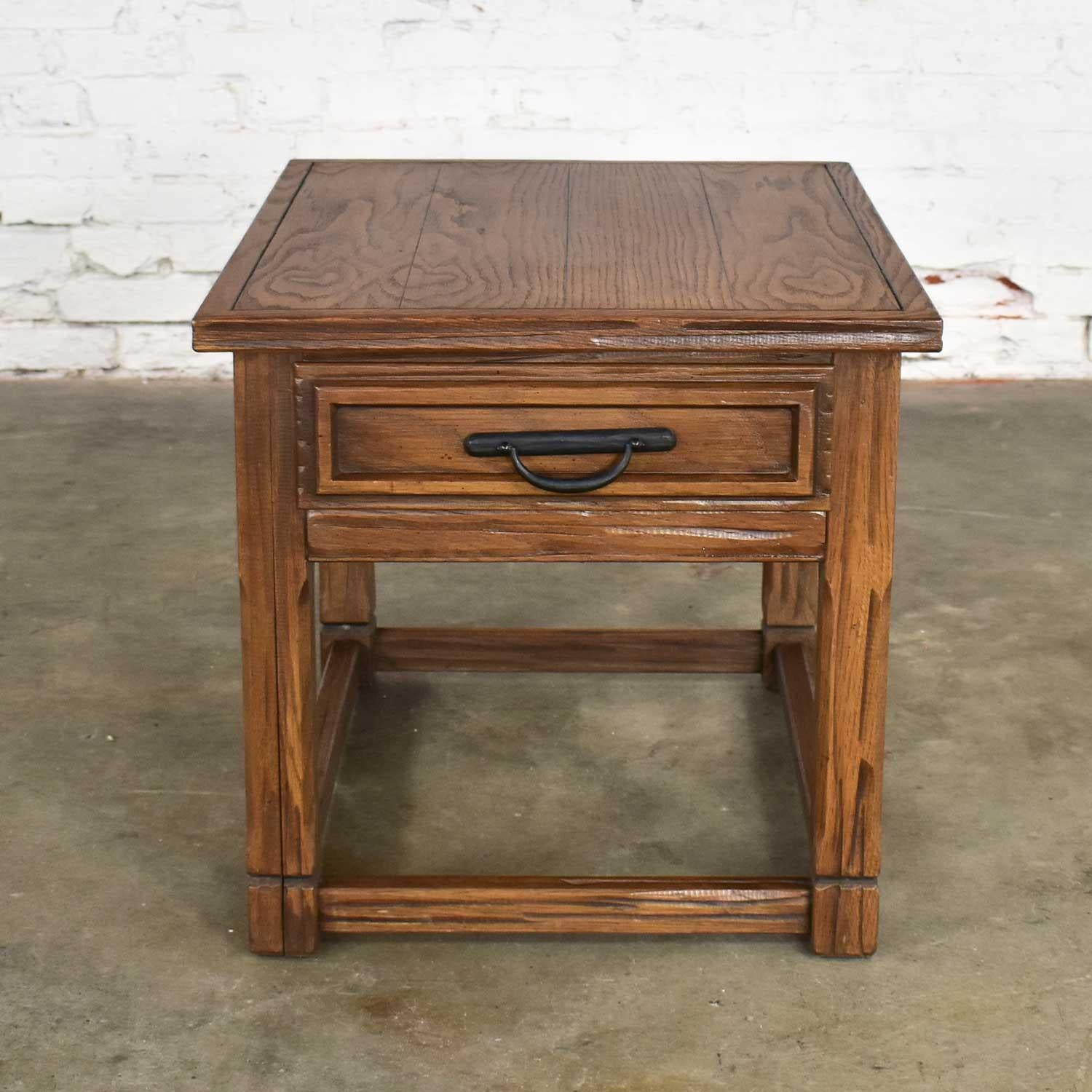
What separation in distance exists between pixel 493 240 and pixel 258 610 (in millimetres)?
542

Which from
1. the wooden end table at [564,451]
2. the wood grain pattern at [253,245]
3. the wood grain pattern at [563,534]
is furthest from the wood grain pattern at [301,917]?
the wood grain pattern at [253,245]

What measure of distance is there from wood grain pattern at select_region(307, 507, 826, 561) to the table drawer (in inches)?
1.0

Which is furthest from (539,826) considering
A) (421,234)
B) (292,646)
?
(421,234)

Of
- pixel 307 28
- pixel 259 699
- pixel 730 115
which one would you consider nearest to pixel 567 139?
pixel 730 115

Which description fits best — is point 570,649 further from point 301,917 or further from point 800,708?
point 301,917

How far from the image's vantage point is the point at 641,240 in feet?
6.94

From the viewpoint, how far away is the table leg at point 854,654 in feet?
6.07

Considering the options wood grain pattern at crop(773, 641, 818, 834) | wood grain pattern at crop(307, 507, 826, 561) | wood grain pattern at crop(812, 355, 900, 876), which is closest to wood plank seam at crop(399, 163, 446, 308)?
wood grain pattern at crop(307, 507, 826, 561)

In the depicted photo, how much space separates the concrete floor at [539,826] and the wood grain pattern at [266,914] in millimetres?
23

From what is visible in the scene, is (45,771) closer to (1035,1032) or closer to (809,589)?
(809,589)

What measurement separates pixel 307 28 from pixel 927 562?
1.98m

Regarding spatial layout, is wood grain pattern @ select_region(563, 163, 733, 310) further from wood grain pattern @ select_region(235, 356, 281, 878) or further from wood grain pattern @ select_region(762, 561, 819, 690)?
wood grain pattern @ select_region(762, 561, 819, 690)

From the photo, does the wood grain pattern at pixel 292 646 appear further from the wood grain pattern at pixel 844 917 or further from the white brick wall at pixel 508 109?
the white brick wall at pixel 508 109

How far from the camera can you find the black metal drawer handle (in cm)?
184
